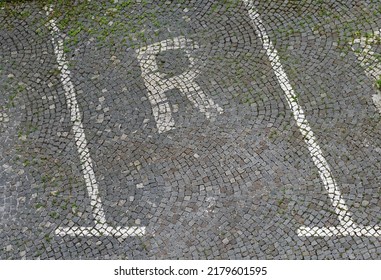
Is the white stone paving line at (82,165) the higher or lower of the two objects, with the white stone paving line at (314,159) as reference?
higher

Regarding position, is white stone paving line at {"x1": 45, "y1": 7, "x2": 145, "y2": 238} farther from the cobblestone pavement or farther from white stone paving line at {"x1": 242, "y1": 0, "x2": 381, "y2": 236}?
white stone paving line at {"x1": 242, "y1": 0, "x2": 381, "y2": 236}

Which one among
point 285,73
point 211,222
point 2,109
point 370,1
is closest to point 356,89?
point 285,73

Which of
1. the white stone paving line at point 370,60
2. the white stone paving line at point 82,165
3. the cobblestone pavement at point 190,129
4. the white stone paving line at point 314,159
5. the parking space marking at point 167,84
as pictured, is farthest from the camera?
the white stone paving line at point 370,60

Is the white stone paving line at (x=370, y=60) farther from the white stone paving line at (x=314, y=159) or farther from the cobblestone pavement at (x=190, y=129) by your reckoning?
the white stone paving line at (x=314, y=159)

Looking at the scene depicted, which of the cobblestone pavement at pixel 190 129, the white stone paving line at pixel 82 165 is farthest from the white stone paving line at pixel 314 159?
the white stone paving line at pixel 82 165

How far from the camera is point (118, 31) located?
11.9 metres

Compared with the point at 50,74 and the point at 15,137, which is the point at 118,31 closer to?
the point at 50,74

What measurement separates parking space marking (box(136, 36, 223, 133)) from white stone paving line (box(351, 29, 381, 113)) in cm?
263

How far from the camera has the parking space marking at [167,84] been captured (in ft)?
34.4

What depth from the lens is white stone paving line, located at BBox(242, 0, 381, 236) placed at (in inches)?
350

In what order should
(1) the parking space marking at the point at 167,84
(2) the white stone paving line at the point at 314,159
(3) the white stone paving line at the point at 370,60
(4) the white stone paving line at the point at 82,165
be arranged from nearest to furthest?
(2) the white stone paving line at the point at 314,159, (4) the white stone paving line at the point at 82,165, (1) the parking space marking at the point at 167,84, (3) the white stone paving line at the point at 370,60

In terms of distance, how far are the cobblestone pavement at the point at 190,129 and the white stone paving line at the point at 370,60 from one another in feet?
0.07

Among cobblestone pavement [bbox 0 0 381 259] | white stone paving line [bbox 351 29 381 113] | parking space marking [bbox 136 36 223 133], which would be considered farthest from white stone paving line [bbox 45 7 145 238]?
white stone paving line [bbox 351 29 381 113]
